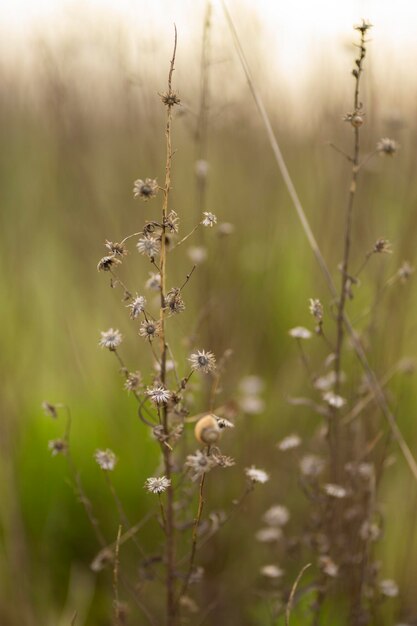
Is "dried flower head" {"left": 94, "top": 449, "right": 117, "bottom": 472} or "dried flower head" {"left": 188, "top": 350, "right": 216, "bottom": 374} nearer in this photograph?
"dried flower head" {"left": 188, "top": 350, "right": 216, "bottom": 374}

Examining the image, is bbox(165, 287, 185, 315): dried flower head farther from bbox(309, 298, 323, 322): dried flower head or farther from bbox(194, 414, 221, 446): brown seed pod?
bbox(309, 298, 323, 322): dried flower head

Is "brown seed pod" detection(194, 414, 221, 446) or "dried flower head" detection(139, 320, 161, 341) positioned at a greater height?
"dried flower head" detection(139, 320, 161, 341)

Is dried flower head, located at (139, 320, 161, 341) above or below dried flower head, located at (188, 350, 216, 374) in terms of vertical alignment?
above

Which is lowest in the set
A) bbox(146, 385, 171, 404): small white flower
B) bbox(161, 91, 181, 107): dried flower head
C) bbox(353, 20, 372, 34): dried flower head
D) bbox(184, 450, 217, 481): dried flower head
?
bbox(184, 450, 217, 481): dried flower head

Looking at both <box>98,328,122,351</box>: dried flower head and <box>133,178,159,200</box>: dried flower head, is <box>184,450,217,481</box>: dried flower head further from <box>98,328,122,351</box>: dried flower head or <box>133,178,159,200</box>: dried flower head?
<box>133,178,159,200</box>: dried flower head

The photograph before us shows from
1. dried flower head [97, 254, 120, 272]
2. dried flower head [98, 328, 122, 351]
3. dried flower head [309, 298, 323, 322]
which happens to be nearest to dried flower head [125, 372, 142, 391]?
dried flower head [98, 328, 122, 351]

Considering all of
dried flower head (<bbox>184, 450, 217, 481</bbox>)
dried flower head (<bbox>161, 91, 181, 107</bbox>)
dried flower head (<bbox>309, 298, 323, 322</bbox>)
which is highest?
dried flower head (<bbox>161, 91, 181, 107</bbox>)

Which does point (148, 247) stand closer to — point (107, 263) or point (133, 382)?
point (107, 263)

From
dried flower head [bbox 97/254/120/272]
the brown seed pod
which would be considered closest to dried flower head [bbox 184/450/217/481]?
the brown seed pod

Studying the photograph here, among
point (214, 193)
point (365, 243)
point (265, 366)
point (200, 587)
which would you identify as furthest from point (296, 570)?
point (214, 193)

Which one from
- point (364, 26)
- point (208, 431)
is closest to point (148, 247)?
point (208, 431)

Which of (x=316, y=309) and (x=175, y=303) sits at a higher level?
(x=316, y=309)
